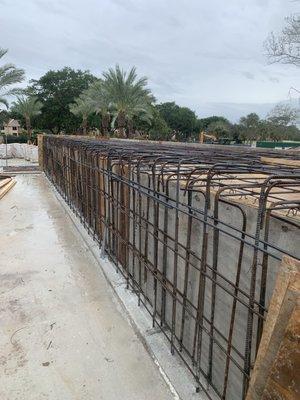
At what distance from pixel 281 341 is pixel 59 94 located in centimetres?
5142

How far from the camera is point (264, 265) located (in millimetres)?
2199

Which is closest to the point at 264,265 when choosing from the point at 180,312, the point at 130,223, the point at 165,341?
the point at 180,312

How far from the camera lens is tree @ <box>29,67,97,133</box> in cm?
4944

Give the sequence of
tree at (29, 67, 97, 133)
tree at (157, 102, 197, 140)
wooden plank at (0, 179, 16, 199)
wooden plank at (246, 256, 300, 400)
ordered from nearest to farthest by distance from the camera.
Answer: wooden plank at (246, 256, 300, 400) < wooden plank at (0, 179, 16, 199) < tree at (29, 67, 97, 133) < tree at (157, 102, 197, 140)

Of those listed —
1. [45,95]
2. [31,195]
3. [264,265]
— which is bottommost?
[31,195]

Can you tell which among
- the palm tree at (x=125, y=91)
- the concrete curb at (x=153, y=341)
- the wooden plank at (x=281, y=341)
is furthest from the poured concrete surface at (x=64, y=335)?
the palm tree at (x=125, y=91)

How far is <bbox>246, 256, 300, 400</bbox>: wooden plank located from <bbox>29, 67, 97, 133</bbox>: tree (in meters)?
49.6

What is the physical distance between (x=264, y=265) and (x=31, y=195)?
12.1m

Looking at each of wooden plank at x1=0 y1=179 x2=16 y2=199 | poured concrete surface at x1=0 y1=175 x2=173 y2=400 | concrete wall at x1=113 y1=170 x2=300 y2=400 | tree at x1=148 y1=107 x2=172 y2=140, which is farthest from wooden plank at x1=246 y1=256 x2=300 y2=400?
tree at x1=148 y1=107 x2=172 y2=140

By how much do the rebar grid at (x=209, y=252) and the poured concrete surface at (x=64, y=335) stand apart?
1.26 ft

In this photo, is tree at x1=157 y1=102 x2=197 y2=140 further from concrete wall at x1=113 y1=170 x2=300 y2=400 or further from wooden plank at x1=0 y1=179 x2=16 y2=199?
concrete wall at x1=113 y1=170 x2=300 y2=400

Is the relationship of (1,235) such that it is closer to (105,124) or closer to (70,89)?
(105,124)

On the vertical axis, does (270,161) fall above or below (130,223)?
above

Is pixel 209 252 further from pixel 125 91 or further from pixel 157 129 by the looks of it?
pixel 157 129
